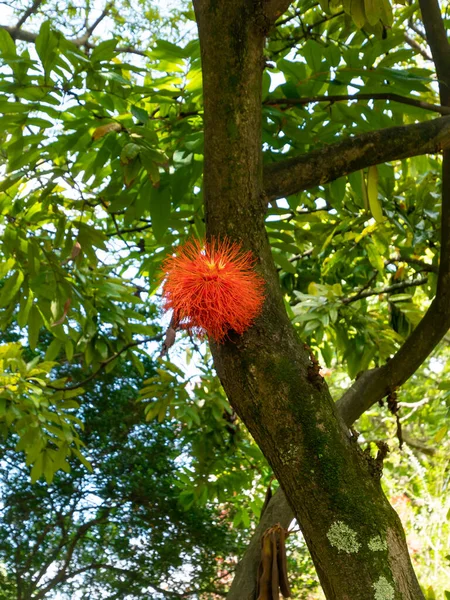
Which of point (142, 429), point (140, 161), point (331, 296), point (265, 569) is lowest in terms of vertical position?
point (265, 569)

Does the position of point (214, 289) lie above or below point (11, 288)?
below

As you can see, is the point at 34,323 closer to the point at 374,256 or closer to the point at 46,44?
the point at 46,44

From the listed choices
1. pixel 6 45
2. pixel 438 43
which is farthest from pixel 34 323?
pixel 438 43

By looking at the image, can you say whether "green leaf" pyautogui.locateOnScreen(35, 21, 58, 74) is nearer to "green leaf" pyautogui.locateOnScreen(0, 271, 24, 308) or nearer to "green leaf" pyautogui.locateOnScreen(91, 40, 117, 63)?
"green leaf" pyautogui.locateOnScreen(91, 40, 117, 63)

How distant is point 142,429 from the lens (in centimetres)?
533

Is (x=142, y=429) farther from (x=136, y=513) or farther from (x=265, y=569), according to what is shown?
(x=265, y=569)

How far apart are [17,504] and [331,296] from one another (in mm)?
3152

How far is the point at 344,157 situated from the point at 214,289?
0.41 metres

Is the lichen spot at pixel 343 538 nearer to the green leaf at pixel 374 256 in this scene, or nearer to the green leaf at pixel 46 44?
the green leaf at pixel 46 44

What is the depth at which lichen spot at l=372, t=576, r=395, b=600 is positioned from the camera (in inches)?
40.7

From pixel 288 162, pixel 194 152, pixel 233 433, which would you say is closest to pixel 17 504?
pixel 233 433

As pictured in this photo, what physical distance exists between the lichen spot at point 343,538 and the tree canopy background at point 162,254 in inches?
12.1

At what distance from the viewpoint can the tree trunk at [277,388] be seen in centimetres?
107

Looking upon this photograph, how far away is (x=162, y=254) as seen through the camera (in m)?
2.43
